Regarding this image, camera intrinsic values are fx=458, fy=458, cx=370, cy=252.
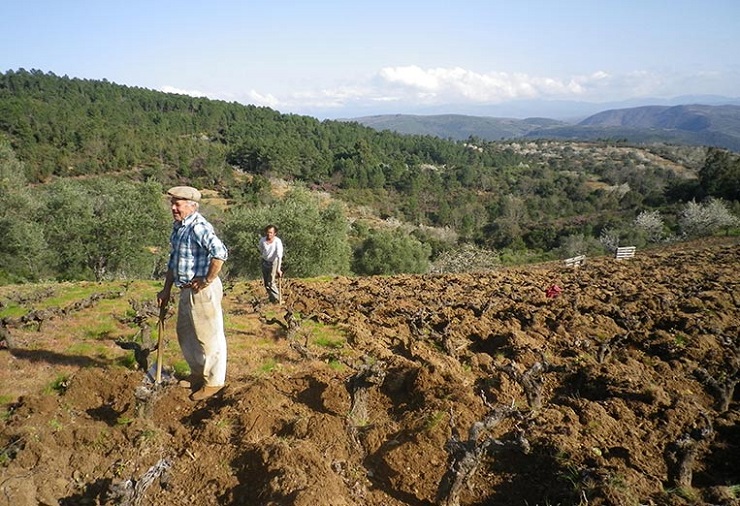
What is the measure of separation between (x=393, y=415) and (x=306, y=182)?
9159 centimetres

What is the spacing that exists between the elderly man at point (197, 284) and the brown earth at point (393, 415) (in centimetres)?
46

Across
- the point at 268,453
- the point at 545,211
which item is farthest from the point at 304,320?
the point at 545,211

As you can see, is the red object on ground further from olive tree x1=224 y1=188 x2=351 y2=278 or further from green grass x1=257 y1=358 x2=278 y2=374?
olive tree x1=224 y1=188 x2=351 y2=278

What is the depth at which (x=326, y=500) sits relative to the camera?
4.01 m

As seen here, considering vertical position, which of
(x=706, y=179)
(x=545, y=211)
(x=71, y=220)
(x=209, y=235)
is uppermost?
(x=209, y=235)

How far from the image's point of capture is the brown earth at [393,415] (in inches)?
173

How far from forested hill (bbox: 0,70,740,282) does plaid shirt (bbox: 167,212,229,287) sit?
22.9 metres

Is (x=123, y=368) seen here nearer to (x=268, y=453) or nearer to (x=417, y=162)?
(x=268, y=453)

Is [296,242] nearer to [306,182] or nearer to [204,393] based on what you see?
[204,393]

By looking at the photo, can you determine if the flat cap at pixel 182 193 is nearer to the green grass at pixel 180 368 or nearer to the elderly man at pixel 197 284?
the elderly man at pixel 197 284

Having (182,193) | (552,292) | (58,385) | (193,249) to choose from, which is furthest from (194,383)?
(552,292)

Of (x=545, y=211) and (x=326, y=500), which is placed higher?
(x=326, y=500)

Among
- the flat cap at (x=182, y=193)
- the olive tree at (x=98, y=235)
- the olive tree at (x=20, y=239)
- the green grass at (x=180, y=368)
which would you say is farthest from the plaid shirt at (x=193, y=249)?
the olive tree at (x=20, y=239)

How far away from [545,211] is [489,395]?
284ft
